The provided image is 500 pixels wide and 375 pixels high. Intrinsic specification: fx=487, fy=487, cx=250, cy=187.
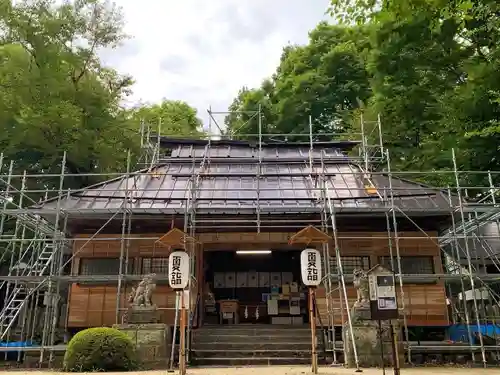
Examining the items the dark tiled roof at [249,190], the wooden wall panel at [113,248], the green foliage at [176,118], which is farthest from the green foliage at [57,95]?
the green foliage at [176,118]

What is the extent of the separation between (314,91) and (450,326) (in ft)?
60.3

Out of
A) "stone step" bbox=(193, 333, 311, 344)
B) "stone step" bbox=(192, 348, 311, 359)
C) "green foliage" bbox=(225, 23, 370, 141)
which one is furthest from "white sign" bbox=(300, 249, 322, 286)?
"green foliage" bbox=(225, 23, 370, 141)

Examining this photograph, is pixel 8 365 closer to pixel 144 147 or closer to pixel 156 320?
pixel 156 320

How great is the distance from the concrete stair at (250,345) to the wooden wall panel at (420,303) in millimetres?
1069

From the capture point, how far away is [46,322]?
12.9 meters

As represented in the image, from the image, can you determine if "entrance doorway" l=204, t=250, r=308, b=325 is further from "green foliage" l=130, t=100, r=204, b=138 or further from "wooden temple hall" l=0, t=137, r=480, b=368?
"green foliage" l=130, t=100, r=204, b=138

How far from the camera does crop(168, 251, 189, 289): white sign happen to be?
390 inches

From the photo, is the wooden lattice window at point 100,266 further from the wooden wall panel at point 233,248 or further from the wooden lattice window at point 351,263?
the wooden lattice window at point 351,263

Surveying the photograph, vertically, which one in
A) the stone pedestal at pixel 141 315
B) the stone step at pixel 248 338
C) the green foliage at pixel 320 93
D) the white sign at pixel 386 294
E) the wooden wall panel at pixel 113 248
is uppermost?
the green foliage at pixel 320 93

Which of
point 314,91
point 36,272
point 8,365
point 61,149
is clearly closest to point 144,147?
point 61,149

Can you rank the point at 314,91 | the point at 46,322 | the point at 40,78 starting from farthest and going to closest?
the point at 314,91
the point at 40,78
the point at 46,322

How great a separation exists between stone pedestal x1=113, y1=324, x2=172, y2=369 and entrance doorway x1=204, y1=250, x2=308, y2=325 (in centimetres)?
612

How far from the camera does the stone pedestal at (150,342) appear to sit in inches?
430

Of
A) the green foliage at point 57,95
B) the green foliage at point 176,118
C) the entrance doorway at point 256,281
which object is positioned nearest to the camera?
the entrance doorway at point 256,281
